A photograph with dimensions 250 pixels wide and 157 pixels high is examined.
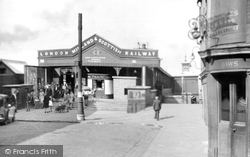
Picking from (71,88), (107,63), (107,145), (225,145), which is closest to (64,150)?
(107,145)

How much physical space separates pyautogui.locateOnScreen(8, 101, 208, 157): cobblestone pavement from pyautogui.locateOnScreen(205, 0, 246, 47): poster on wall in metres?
3.92

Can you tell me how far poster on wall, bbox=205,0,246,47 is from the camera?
26.0 feet

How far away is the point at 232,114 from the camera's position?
819cm

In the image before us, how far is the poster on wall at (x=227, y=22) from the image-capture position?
7.94 meters

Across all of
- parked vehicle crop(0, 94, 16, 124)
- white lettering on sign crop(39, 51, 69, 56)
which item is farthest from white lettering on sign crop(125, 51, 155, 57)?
parked vehicle crop(0, 94, 16, 124)

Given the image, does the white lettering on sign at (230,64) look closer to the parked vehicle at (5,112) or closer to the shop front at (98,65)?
the parked vehicle at (5,112)

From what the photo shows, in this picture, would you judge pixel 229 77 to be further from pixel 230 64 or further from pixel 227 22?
pixel 227 22

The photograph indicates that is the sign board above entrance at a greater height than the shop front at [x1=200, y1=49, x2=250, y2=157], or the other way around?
the sign board above entrance

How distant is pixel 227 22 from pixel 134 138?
641 cm

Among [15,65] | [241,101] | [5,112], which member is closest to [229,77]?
[241,101]

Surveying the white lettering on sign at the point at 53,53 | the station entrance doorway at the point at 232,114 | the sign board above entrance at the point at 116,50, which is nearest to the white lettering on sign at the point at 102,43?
the sign board above entrance at the point at 116,50

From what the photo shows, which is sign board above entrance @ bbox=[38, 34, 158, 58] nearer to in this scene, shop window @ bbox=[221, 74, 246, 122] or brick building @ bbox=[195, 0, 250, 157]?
brick building @ bbox=[195, 0, 250, 157]

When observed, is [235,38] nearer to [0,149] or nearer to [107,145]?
[107,145]

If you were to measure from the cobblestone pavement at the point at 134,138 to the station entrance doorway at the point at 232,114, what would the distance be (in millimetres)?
1273
